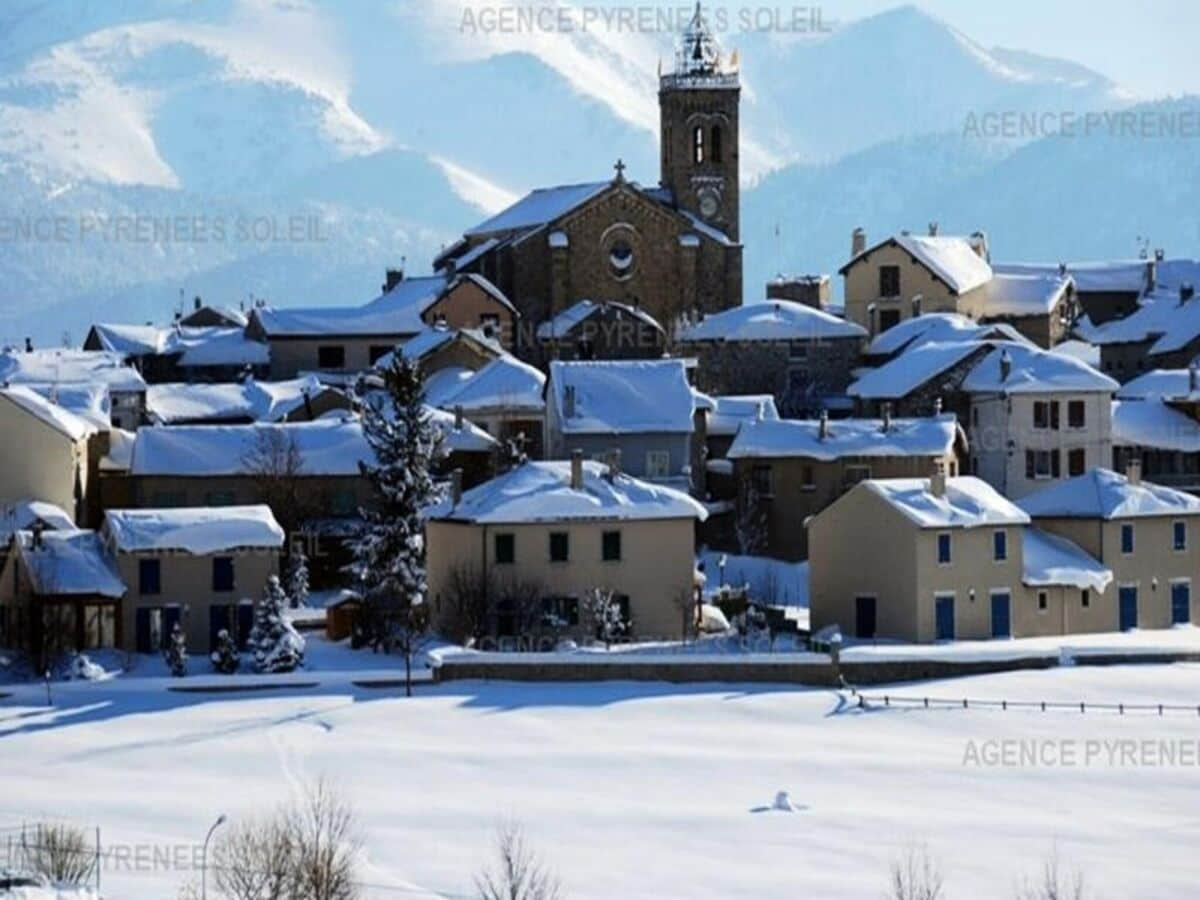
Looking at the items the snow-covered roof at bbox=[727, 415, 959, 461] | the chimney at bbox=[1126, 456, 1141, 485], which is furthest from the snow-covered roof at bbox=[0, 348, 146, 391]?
the chimney at bbox=[1126, 456, 1141, 485]

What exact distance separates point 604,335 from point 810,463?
19.6 metres

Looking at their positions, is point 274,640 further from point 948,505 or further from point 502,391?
point 502,391

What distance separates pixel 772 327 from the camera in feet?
303

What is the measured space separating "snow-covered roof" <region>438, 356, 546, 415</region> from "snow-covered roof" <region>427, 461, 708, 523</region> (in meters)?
13.0

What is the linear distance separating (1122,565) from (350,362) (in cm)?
3460

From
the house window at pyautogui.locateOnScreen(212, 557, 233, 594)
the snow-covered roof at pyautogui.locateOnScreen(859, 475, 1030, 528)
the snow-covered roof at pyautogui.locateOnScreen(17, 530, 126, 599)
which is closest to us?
the snow-covered roof at pyautogui.locateOnScreen(17, 530, 126, 599)

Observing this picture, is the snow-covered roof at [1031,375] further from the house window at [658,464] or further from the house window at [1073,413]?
the house window at [658,464]

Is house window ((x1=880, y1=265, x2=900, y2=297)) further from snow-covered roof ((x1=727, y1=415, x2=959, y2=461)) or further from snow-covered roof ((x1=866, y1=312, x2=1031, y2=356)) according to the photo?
snow-covered roof ((x1=727, y1=415, x2=959, y2=461))

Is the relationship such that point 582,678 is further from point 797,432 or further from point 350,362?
point 350,362

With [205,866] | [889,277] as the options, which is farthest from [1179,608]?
[205,866]

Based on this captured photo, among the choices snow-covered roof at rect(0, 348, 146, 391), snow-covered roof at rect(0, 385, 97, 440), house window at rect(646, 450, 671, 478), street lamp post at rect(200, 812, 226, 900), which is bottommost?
street lamp post at rect(200, 812, 226, 900)

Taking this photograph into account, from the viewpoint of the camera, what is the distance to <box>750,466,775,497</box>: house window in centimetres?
7750

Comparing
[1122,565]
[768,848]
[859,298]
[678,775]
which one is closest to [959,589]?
[1122,565]

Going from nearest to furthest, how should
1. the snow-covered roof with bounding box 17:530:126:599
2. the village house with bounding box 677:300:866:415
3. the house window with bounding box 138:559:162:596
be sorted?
the snow-covered roof with bounding box 17:530:126:599 < the house window with bounding box 138:559:162:596 < the village house with bounding box 677:300:866:415
